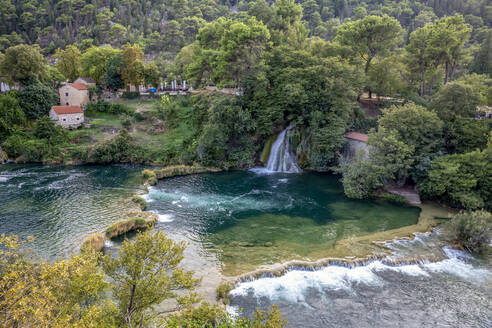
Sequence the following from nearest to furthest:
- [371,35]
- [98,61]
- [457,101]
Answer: [457,101], [371,35], [98,61]

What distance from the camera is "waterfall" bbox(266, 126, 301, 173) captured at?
156ft

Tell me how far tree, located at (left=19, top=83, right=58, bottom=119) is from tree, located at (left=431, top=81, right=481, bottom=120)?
2367 inches

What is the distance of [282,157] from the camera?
157ft

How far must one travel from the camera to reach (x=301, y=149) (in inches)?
1902

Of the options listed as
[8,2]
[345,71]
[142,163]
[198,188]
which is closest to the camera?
[198,188]

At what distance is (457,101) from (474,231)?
1952 cm

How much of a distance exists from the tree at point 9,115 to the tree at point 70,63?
80.2 feet

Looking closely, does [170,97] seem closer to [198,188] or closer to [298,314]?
[198,188]

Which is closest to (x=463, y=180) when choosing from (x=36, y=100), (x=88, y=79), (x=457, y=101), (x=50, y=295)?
(x=457, y=101)

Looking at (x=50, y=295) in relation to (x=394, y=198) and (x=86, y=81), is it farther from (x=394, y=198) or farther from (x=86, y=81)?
(x=86, y=81)

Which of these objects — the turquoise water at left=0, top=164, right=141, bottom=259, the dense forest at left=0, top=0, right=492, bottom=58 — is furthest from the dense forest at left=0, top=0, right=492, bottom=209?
the dense forest at left=0, top=0, right=492, bottom=58

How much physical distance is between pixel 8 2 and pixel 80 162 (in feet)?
397

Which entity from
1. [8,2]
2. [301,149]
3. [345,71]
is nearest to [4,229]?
[301,149]

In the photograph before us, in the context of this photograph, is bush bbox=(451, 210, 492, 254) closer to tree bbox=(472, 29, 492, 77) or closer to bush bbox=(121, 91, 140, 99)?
tree bbox=(472, 29, 492, 77)
